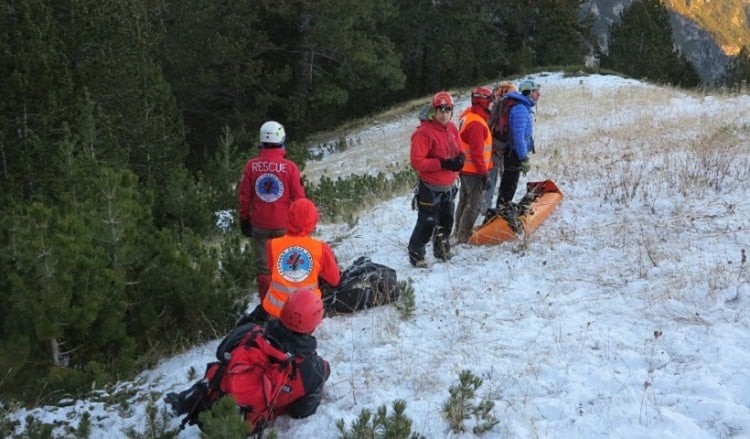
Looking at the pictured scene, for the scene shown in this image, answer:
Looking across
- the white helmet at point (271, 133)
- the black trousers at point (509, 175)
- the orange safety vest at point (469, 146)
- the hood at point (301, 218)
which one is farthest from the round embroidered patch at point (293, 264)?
the black trousers at point (509, 175)

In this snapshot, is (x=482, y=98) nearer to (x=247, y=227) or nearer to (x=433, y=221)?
(x=433, y=221)

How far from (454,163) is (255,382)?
3138 mm

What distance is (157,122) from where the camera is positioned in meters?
15.1

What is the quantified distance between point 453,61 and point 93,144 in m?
24.1

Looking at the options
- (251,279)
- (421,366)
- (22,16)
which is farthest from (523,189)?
(22,16)

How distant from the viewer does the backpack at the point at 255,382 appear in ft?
13.3

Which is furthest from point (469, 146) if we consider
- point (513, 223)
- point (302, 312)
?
point (302, 312)

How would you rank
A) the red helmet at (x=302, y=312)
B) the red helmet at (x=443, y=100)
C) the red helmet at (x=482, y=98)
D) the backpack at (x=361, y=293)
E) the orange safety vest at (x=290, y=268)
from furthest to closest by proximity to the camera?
the red helmet at (x=482, y=98) < the red helmet at (x=443, y=100) < the backpack at (x=361, y=293) < the orange safety vest at (x=290, y=268) < the red helmet at (x=302, y=312)

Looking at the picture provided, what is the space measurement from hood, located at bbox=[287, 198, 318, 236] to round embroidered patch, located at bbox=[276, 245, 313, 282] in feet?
0.45

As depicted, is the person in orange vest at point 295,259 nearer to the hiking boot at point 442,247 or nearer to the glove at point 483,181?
the hiking boot at point 442,247

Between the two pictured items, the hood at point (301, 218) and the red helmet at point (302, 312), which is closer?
the red helmet at point (302, 312)

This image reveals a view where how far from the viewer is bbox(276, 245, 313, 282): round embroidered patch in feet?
16.1

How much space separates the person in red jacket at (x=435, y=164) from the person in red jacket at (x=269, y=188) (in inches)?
50.1

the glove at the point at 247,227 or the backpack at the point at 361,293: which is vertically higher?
the glove at the point at 247,227
